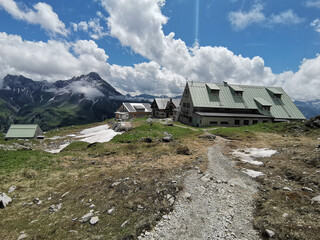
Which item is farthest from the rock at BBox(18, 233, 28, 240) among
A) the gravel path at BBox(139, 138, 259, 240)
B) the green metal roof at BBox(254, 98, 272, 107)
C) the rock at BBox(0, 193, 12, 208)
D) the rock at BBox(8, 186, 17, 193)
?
the green metal roof at BBox(254, 98, 272, 107)

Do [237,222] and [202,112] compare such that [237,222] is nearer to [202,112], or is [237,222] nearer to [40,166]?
[40,166]

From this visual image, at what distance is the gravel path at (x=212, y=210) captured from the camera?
727cm

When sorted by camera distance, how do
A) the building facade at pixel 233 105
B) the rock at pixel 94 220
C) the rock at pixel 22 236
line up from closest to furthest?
the rock at pixel 22 236
the rock at pixel 94 220
the building facade at pixel 233 105

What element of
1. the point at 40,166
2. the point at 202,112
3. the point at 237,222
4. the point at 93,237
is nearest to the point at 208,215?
the point at 237,222

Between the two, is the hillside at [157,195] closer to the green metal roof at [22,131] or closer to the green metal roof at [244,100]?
the green metal roof at [244,100]

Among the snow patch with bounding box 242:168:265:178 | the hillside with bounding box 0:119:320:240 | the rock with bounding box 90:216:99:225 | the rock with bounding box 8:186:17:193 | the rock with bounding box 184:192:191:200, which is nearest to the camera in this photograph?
the hillside with bounding box 0:119:320:240

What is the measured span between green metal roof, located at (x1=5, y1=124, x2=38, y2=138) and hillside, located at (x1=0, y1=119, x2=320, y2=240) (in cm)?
3897

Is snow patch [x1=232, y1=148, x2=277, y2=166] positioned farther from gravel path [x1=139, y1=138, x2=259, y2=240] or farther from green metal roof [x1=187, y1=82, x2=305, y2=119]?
green metal roof [x1=187, y1=82, x2=305, y2=119]

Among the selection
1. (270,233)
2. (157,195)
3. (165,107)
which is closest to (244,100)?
(165,107)

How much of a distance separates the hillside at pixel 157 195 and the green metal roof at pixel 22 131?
128 feet

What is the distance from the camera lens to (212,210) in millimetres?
8891

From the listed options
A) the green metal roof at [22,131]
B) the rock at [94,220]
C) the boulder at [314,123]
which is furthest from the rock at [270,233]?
the green metal roof at [22,131]

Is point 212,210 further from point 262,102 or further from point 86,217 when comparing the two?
point 262,102

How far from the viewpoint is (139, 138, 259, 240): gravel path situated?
7.27 m
